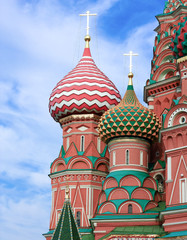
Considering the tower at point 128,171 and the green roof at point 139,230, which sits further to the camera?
the tower at point 128,171

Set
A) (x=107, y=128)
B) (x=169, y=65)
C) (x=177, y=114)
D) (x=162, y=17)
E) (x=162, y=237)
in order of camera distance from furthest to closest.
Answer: (x=162, y=17), (x=169, y=65), (x=107, y=128), (x=177, y=114), (x=162, y=237)

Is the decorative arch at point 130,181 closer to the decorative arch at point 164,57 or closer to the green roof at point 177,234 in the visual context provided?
the green roof at point 177,234

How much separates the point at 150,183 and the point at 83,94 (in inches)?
258

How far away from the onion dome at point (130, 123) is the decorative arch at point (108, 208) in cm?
303

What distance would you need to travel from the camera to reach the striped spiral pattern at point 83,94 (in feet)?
87.7

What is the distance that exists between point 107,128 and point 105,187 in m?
2.51

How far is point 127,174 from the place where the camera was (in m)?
22.3

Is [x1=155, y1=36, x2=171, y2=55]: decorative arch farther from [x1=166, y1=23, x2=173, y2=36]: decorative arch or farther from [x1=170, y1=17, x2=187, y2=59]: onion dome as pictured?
[x1=170, y1=17, x2=187, y2=59]: onion dome

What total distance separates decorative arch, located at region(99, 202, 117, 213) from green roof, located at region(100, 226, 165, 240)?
2.86 feet

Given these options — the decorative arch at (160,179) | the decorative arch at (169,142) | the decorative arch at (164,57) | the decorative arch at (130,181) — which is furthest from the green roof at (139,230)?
the decorative arch at (164,57)

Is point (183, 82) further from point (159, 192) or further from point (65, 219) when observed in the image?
point (65, 219)

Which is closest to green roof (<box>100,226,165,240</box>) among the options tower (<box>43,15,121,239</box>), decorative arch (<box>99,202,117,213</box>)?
decorative arch (<box>99,202,117,213</box>)

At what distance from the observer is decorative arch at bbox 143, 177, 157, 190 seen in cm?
2230

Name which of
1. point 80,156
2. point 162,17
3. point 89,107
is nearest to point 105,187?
point 80,156
